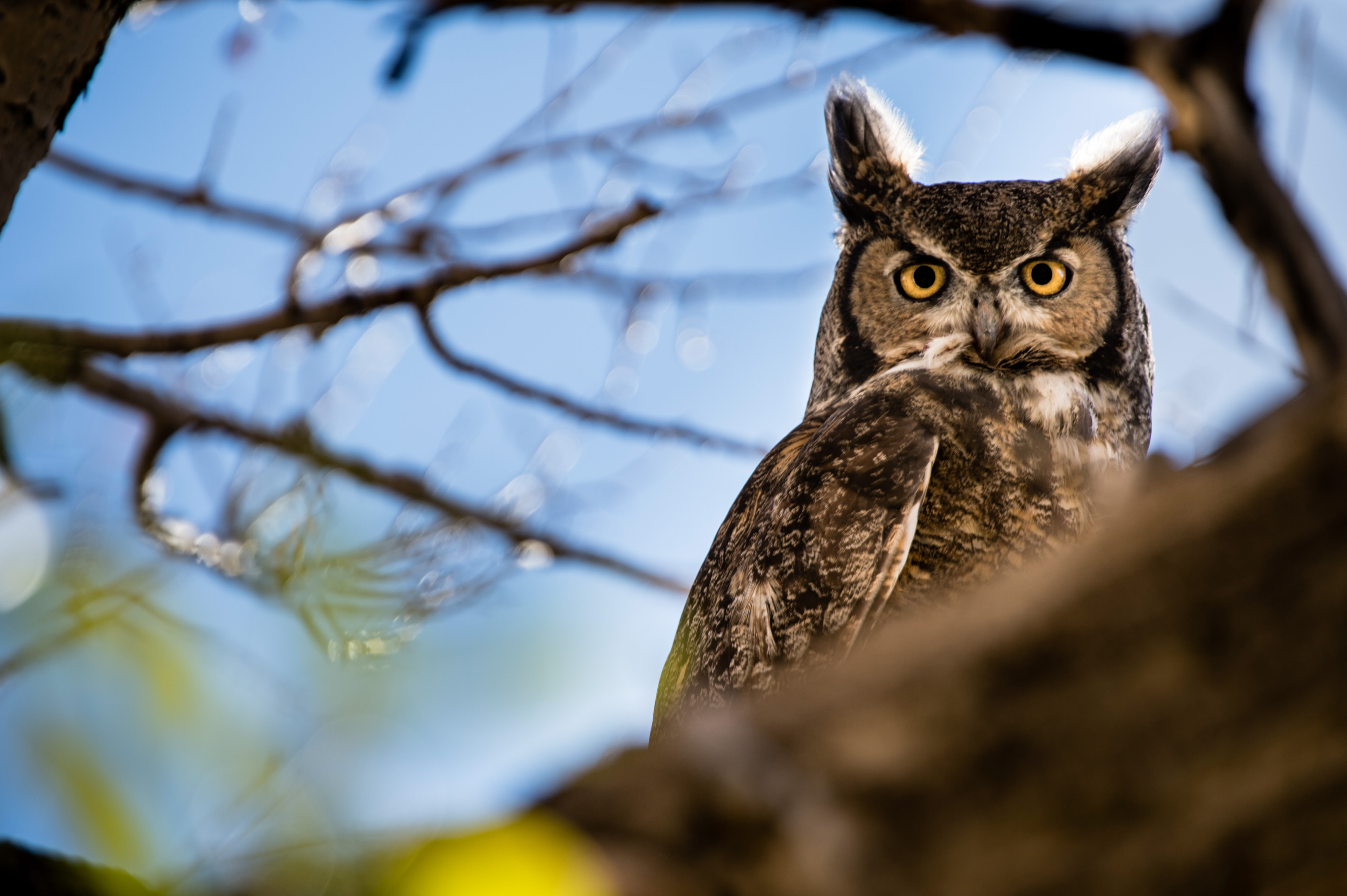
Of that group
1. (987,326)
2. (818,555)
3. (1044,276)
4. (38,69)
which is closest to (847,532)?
(818,555)

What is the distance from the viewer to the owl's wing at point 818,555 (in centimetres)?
208

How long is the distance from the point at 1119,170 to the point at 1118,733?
2970 mm

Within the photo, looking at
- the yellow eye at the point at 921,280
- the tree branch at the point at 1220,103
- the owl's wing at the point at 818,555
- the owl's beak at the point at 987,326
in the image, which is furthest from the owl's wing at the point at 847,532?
the tree branch at the point at 1220,103

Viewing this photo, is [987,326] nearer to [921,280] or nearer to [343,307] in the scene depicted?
[921,280]

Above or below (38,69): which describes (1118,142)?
above

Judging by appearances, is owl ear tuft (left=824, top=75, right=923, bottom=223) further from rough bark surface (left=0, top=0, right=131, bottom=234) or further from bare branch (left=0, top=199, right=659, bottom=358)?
rough bark surface (left=0, top=0, right=131, bottom=234)

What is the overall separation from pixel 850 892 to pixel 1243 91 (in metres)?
1.03

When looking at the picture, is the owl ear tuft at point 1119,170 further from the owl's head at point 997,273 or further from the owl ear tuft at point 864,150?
the owl ear tuft at point 864,150

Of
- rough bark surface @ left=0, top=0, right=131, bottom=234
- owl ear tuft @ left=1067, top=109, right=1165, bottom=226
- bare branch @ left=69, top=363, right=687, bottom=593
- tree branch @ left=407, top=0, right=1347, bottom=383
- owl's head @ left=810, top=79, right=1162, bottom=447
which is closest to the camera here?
tree branch @ left=407, top=0, right=1347, bottom=383

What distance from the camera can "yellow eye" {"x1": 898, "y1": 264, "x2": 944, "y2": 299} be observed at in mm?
2850

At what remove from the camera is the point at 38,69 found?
1381 mm

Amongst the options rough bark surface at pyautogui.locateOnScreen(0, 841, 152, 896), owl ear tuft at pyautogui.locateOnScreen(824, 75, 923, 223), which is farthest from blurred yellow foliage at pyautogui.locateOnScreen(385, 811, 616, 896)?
owl ear tuft at pyautogui.locateOnScreen(824, 75, 923, 223)

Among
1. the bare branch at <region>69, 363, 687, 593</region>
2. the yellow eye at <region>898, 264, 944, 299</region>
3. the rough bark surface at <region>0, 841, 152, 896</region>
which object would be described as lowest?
the rough bark surface at <region>0, 841, 152, 896</region>

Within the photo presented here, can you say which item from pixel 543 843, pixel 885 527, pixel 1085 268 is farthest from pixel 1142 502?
pixel 1085 268
